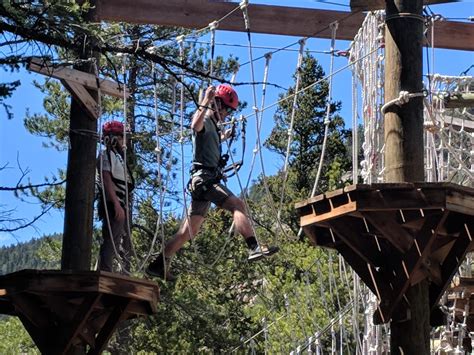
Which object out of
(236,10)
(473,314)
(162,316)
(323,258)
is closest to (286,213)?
(323,258)

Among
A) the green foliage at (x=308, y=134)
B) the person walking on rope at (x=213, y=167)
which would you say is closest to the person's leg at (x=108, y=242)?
the person walking on rope at (x=213, y=167)

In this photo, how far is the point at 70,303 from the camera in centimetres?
632

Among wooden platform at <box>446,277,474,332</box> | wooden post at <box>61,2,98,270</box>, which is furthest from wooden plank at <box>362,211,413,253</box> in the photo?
wooden post at <box>61,2,98,270</box>

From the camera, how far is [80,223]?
264 inches

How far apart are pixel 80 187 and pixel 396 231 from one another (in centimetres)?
283

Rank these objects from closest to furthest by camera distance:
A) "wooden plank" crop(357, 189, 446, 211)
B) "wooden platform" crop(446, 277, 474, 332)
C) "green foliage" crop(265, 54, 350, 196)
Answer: "wooden plank" crop(357, 189, 446, 211), "wooden platform" crop(446, 277, 474, 332), "green foliage" crop(265, 54, 350, 196)

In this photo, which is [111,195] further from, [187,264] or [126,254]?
[187,264]

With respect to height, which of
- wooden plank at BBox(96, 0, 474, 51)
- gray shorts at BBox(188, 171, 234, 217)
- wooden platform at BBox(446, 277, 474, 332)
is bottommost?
wooden platform at BBox(446, 277, 474, 332)

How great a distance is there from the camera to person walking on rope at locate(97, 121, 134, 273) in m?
6.26

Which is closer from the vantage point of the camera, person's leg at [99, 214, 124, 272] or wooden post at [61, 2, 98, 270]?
person's leg at [99, 214, 124, 272]

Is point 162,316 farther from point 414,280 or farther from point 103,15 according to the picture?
point 414,280

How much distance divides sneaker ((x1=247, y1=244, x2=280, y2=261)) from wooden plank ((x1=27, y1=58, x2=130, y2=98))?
1731 mm

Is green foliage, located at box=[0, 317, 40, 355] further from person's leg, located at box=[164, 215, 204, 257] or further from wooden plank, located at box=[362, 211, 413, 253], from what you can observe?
wooden plank, located at box=[362, 211, 413, 253]

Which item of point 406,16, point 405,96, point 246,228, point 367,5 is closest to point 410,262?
point 405,96
